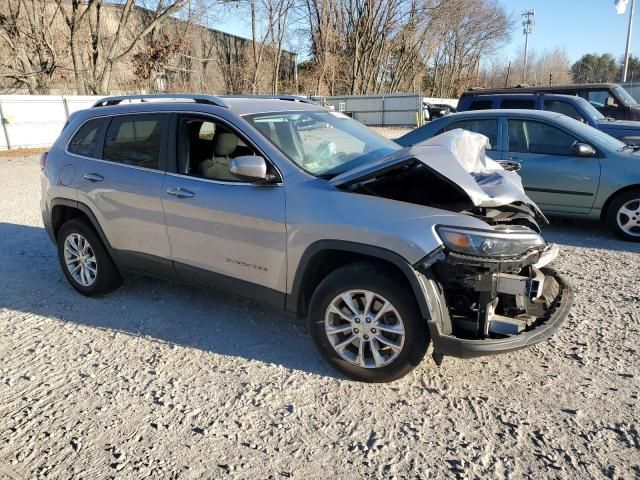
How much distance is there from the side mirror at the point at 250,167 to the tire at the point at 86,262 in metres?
2.00

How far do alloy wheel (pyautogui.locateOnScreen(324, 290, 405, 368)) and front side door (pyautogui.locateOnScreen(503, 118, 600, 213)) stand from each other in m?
4.48

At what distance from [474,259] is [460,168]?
24.7 inches

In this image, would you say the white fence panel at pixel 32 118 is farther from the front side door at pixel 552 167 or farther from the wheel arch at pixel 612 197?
the wheel arch at pixel 612 197

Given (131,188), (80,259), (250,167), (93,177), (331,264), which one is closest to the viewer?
(250,167)

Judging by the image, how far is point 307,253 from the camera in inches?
130

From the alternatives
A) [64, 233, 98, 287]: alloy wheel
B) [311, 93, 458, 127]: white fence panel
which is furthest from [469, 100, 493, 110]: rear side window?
[311, 93, 458, 127]: white fence panel

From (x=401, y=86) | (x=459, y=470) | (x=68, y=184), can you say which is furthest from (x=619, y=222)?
(x=401, y=86)

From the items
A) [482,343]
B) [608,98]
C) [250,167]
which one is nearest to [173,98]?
[250,167]

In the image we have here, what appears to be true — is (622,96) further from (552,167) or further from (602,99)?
(552,167)

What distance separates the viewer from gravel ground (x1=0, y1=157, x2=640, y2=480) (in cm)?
258

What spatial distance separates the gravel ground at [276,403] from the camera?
2.58 meters

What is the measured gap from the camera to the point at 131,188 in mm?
4176

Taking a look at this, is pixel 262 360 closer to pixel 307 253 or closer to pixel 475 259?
pixel 307 253

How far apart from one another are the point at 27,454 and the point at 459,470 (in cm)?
228
